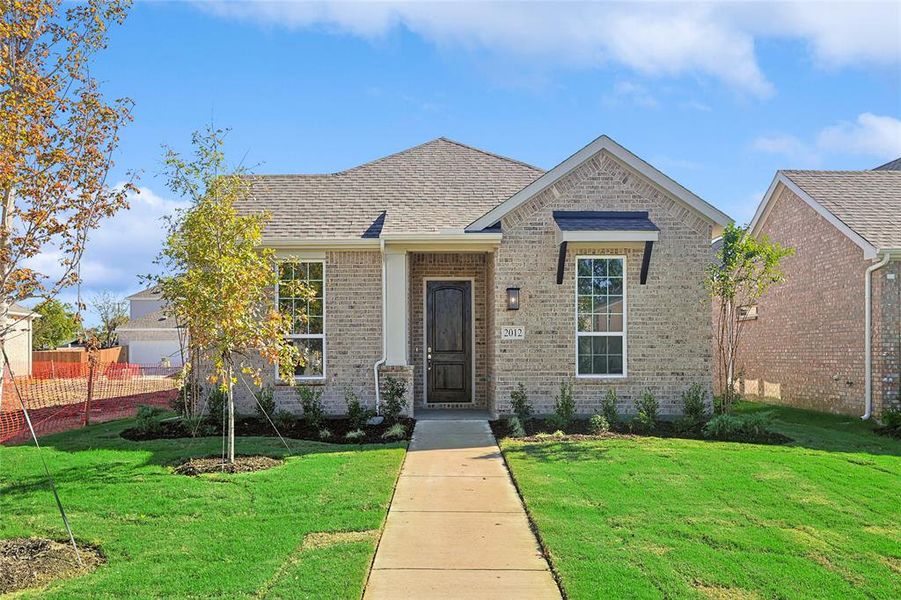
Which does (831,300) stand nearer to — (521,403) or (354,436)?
(521,403)

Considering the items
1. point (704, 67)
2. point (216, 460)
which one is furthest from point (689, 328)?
point (216, 460)

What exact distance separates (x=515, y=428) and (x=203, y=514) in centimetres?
536

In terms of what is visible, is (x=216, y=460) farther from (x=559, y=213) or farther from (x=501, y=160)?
(x=501, y=160)

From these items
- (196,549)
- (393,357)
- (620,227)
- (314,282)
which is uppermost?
(620,227)

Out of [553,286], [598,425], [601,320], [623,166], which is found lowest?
[598,425]

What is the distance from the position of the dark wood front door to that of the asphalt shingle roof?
781 centimetres

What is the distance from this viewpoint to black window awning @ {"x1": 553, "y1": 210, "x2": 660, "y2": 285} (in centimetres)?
1192

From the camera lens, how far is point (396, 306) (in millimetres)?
12602

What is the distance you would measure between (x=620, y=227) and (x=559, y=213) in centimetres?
113

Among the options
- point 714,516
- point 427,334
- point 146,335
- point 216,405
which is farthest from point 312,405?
point 146,335

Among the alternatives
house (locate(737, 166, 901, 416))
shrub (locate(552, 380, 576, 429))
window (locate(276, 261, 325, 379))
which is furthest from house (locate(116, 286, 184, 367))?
shrub (locate(552, 380, 576, 429))

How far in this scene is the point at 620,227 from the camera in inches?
476

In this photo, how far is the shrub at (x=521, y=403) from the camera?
1205 cm

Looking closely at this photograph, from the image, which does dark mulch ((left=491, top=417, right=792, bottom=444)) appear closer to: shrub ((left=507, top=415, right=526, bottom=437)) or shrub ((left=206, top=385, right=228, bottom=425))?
shrub ((left=507, top=415, right=526, bottom=437))
